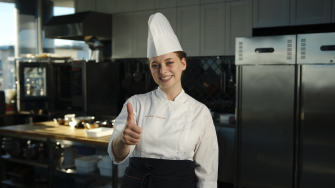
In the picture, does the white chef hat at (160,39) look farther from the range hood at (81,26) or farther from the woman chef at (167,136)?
the range hood at (81,26)

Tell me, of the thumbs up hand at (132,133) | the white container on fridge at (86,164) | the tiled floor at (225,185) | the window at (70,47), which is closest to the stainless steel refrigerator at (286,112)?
the tiled floor at (225,185)

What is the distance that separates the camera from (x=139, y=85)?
444 centimetres

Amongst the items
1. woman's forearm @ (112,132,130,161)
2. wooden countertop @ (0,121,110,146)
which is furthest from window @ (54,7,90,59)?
woman's forearm @ (112,132,130,161)

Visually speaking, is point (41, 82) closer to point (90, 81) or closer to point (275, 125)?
point (90, 81)

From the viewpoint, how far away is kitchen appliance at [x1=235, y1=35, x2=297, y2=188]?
2857 mm

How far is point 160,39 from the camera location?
124cm

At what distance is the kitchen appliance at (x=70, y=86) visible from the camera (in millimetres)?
4148

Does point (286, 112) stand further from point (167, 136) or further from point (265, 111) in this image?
point (167, 136)

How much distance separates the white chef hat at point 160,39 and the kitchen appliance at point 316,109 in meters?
1.93

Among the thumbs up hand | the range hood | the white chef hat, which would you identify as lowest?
the thumbs up hand

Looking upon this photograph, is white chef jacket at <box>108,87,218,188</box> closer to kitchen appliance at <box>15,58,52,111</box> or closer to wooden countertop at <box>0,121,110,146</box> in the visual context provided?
wooden countertop at <box>0,121,110,146</box>

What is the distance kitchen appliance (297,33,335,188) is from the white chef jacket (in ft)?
6.07

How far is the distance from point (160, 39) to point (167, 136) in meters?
0.40

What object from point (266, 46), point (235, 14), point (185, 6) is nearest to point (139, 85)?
point (185, 6)
